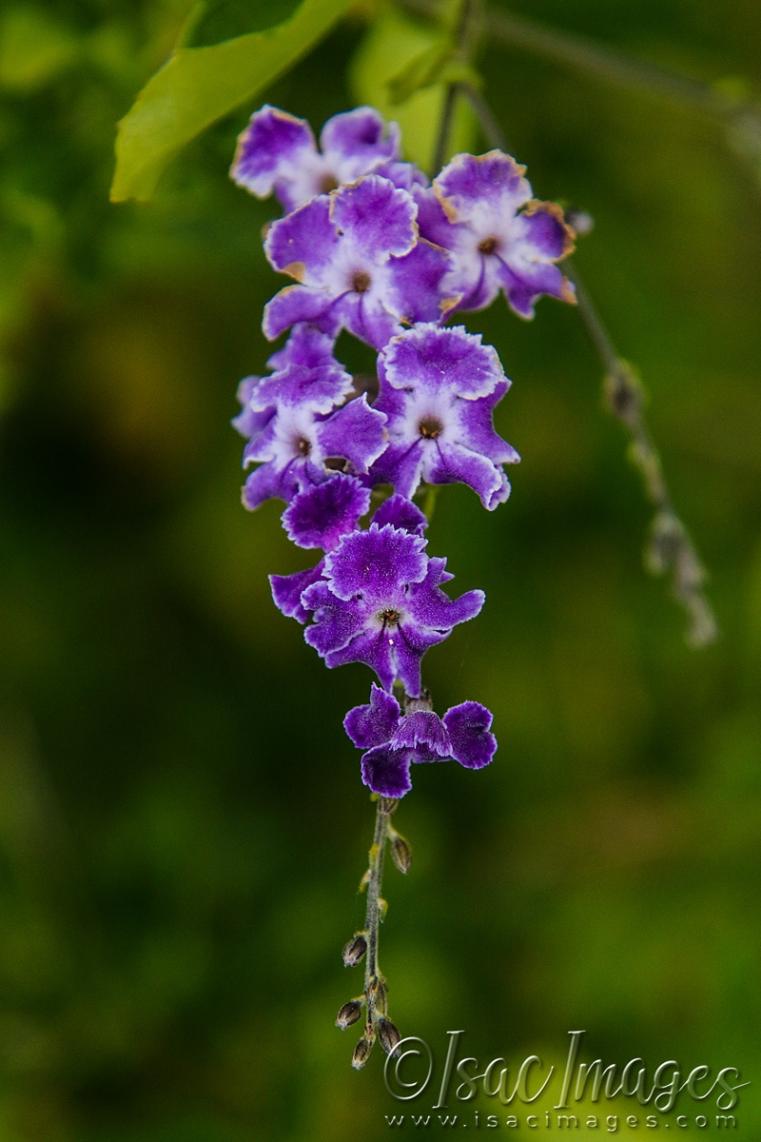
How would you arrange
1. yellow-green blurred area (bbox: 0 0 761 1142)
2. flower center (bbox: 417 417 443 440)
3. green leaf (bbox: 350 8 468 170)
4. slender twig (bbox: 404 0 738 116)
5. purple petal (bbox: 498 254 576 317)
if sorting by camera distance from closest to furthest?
1. flower center (bbox: 417 417 443 440)
2. purple petal (bbox: 498 254 576 317)
3. slender twig (bbox: 404 0 738 116)
4. green leaf (bbox: 350 8 468 170)
5. yellow-green blurred area (bbox: 0 0 761 1142)

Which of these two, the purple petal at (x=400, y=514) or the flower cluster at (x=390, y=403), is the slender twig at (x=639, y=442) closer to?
the flower cluster at (x=390, y=403)

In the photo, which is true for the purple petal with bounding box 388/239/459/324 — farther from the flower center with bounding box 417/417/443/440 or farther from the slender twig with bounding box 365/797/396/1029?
the slender twig with bounding box 365/797/396/1029

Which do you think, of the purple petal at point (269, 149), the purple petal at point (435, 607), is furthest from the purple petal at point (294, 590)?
the purple petal at point (269, 149)

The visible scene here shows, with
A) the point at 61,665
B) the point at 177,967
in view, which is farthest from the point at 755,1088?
the point at 61,665

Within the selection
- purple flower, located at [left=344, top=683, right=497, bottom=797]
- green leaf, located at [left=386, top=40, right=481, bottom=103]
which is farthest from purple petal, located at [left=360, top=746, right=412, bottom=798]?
green leaf, located at [left=386, top=40, right=481, bottom=103]

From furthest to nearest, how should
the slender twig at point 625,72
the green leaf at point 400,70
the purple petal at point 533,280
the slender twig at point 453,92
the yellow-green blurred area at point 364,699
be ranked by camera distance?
the yellow-green blurred area at point 364,699 → the green leaf at point 400,70 → the slender twig at point 625,72 → the slender twig at point 453,92 → the purple petal at point 533,280

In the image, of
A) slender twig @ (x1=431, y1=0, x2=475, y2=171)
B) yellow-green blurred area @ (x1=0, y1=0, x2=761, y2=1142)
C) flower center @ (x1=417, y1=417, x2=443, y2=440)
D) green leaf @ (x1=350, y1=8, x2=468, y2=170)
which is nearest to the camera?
flower center @ (x1=417, y1=417, x2=443, y2=440)

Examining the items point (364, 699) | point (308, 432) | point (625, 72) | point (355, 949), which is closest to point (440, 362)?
point (308, 432)
